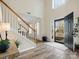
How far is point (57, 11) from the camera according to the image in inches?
365

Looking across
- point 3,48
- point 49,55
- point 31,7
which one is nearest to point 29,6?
point 31,7

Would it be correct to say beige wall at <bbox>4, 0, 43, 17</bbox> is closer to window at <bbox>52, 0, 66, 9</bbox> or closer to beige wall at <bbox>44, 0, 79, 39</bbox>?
beige wall at <bbox>44, 0, 79, 39</bbox>

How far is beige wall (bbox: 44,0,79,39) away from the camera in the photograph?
6.82 metres

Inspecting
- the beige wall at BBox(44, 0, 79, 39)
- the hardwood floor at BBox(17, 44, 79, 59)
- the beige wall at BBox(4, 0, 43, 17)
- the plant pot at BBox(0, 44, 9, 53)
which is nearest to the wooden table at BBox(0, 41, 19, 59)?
the plant pot at BBox(0, 44, 9, 53)

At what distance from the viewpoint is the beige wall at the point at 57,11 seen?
682 cm

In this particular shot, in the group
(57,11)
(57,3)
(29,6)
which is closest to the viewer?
(29,6)

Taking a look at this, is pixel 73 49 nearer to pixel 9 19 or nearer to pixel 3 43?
pixel 9 19

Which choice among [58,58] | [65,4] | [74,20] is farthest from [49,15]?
[58,58]

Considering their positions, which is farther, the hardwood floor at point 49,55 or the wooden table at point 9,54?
the hardwood floor at point 49,55

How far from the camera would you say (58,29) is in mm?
9312

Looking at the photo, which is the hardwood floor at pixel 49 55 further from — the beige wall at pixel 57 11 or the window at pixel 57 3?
the window at pixel 57 3

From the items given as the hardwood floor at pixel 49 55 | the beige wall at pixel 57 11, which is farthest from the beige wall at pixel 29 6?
the hardwood floor at pixel 49 55

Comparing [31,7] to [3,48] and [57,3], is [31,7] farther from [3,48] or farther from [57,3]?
[3,48]

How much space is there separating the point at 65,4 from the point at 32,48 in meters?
4.41
